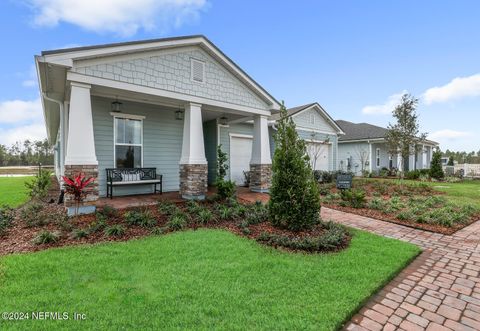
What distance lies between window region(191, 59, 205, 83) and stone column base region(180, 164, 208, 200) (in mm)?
2854

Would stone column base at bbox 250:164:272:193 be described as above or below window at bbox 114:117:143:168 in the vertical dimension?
below

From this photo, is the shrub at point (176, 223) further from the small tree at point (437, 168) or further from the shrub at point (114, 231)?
the small tree at point (437, 168)

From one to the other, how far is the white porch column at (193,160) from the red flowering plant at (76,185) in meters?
2.74

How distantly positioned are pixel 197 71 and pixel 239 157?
5129 mm

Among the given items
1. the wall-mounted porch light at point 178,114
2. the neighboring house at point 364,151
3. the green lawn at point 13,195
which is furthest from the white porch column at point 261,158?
the neighboring house at point 364,151

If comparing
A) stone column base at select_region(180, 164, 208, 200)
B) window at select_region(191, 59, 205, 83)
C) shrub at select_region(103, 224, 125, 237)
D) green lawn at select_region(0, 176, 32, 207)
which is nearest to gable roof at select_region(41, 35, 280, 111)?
window at select_region(191, 59, 205, 83)

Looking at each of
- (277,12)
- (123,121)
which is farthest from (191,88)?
(277,12)

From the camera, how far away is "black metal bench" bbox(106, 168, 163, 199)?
7.74 meters

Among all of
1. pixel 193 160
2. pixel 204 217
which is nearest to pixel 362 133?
pixel 193 160

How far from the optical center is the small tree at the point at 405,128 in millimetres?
11578

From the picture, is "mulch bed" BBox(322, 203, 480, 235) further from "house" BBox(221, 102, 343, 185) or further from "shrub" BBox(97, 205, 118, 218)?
"shrub" BBox(97, 205, 118, 218)

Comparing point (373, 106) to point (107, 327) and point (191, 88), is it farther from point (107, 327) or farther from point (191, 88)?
point (107, 327)

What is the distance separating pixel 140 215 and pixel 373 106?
2543 cm

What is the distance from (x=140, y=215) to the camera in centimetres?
547
